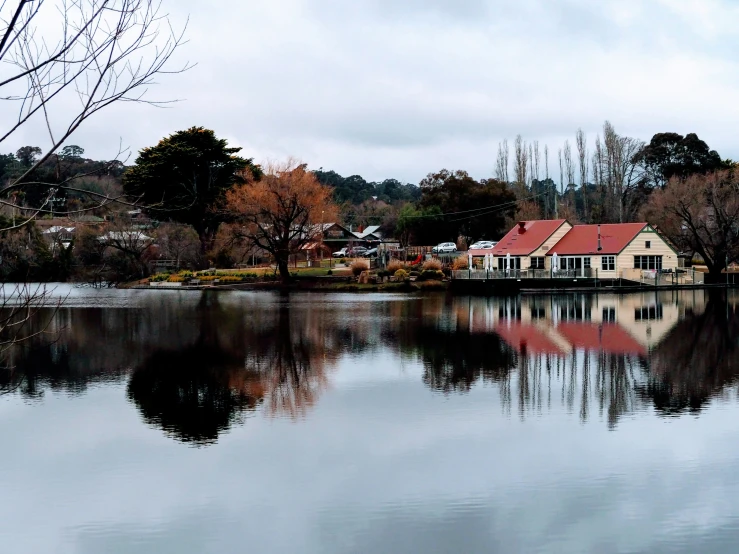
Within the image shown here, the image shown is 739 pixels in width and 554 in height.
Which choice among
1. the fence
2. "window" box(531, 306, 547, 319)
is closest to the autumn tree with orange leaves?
the fence

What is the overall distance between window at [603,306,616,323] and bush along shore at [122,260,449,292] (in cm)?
1582

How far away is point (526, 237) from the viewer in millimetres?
54531

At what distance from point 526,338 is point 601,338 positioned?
216 cm

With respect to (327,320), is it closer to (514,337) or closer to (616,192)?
Result: (514,337)

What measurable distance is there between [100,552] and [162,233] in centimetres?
5685

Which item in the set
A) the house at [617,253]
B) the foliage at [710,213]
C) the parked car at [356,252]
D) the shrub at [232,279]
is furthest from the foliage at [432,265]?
the parked car at [356,252]

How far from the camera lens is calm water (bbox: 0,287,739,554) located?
29.1 feet

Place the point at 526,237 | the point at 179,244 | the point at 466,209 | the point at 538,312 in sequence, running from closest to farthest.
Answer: the point at 538,312 < the point at 526,237 < the point at 179,244 < the point at 466,209

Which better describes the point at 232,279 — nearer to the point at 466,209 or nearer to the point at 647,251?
the point at 466,209

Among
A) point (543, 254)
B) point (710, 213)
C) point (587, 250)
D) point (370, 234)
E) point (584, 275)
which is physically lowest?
point (584, 275)

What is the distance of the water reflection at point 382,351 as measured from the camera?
14984 mm

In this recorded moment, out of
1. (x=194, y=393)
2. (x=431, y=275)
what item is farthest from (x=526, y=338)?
(x=431, y=275)

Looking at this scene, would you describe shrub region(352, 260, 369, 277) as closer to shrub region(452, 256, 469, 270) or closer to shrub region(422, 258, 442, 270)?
shrub region(422, 258, 442, 270)

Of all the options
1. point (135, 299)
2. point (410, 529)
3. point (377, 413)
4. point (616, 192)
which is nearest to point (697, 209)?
point (616, 192)
